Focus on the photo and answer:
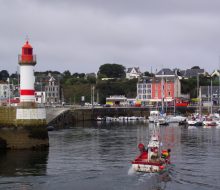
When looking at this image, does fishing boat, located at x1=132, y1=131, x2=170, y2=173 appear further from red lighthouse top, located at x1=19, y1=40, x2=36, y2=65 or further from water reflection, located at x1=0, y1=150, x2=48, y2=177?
red lighthouse top, located at x1=19, y1=40, x2=36, y2=65

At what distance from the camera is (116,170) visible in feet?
125

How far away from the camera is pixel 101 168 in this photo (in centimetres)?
3925

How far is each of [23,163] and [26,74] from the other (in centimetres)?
1123

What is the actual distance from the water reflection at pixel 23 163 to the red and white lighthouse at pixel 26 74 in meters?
5.66

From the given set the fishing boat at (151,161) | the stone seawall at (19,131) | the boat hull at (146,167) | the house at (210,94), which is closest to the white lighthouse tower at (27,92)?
the stone seawall at (19,131)

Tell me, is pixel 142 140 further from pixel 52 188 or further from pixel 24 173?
pixel 52 188

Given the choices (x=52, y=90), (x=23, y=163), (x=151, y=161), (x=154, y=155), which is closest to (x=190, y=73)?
(x=52, y=90)

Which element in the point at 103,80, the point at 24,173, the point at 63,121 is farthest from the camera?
the point at 103,80

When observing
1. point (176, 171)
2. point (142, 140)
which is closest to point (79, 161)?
point (176, 171)

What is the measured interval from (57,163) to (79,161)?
2.20m

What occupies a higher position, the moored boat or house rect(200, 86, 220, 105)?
house rect(200, 86, 220, 105)

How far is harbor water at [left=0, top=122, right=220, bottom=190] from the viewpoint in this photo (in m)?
32.8

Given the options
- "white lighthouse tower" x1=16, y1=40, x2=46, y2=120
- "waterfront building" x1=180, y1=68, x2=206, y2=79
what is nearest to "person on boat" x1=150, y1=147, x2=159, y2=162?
"white lighthouse tower" x1=16, y1=40, x2=46, y2=120

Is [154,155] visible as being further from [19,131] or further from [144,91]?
[144,91]
